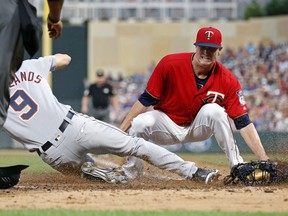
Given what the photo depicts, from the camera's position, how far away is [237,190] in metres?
6.94

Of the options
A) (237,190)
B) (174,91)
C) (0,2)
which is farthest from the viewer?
(174,91)

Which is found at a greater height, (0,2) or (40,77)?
(0,2)

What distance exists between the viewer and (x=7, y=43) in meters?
5.29

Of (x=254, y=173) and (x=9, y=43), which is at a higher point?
(x=9, y=43)

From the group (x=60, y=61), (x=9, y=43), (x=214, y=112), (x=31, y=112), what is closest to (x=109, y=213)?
(x=9, y=43)

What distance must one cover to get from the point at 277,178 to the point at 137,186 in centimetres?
134

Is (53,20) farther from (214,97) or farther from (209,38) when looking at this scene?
(214,97)

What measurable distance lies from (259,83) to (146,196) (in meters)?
16.2

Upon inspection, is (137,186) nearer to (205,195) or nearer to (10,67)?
(205,195)

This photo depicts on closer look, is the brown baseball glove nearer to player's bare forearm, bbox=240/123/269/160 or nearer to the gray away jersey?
player's bare forearm, bbox=240/123/269/160

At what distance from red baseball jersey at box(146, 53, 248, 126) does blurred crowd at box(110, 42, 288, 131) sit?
10.9m

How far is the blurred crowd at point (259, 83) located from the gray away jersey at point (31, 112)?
40.0 ft

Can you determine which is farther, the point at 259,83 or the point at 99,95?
the point at 259,83

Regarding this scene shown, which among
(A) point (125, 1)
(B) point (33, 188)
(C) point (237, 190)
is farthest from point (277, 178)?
(A) point (125, 1)
